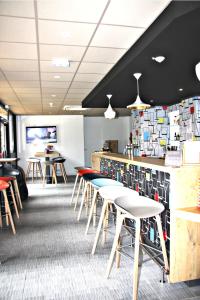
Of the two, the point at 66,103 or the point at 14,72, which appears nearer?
the point at 14,72

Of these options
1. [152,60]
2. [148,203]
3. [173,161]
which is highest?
[152,60]

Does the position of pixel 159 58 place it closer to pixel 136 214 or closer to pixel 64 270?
pixel 136 214

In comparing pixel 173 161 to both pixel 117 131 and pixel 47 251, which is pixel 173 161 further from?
pixel 117 131

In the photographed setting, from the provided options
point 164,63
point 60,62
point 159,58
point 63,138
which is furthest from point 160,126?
point 60,62

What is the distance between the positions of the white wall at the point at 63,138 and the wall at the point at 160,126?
7.42ft

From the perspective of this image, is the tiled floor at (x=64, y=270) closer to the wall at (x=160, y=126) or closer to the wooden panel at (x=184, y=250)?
the wooden panel at (x=184, y=250)

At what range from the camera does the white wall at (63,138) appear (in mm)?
9109

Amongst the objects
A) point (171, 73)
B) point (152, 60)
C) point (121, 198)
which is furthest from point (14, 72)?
point (121, 198)

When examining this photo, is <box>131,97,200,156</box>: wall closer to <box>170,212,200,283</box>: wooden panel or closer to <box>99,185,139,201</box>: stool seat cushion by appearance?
<box>99,185,139,201</box>: stool seat cushion

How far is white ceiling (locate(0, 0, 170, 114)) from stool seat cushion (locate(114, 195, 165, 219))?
166cm

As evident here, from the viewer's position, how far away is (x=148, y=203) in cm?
209

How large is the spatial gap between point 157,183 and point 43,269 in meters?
1.41

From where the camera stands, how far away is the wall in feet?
19.5

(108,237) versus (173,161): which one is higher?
(173,161)
